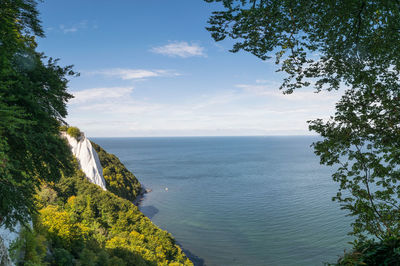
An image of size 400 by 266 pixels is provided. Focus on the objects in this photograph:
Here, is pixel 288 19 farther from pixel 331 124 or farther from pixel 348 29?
pixel 331 124

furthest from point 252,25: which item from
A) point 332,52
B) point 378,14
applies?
point 378,14

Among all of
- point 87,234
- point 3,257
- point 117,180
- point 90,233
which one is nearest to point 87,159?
point 117,180

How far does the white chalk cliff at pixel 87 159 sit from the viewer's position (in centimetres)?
2914

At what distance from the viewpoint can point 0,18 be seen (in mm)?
4969

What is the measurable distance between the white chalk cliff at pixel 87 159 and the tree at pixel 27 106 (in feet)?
81.3

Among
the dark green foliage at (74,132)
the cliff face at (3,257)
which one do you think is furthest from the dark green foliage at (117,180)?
the cliff face at (3,257)

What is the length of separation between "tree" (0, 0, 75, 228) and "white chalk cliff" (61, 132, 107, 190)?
81.3 feet

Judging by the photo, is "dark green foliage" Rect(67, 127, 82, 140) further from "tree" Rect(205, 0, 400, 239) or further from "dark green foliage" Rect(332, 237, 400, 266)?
"dark green foliage" Rect(332, 237, 400, 266)

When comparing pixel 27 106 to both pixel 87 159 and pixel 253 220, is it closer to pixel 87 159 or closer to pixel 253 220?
pixel 87 159

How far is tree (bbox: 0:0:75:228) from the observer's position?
4.92 metres

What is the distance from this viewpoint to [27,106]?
537 centimetres

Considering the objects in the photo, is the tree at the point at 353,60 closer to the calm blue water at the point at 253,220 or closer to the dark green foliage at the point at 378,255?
the dark green foliage at the point at 378,255

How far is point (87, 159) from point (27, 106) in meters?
27.6

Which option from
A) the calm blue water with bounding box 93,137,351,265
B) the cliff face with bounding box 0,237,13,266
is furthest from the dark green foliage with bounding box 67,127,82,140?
the cliff face with bounding box 0,237,13,266
